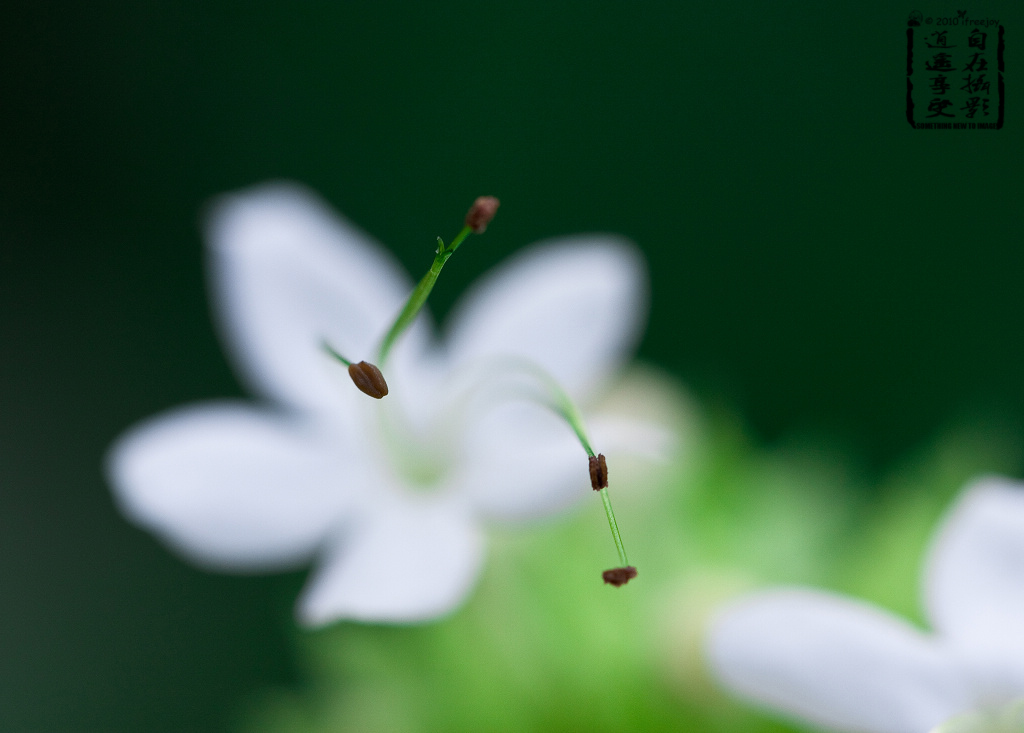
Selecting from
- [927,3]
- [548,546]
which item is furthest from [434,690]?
[927,3]

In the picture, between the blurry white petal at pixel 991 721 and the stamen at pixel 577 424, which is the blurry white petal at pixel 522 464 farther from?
the blurry white petal at pixel 991 721

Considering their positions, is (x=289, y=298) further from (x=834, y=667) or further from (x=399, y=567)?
(x=834, y=667)

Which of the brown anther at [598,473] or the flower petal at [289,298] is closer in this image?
the brown anther at [598,473]

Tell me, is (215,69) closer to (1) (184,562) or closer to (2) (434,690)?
(1) (184,562)

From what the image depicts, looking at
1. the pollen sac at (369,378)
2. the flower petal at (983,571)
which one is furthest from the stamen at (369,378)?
the flower petal at (983,571)

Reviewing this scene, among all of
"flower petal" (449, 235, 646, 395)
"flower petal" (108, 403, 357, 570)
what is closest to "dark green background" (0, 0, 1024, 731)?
"flower petal" (449, 235, 646, 395)

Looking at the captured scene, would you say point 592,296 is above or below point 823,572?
above

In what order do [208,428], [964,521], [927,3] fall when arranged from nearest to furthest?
[964,521]
[208,428]
[927,3]
